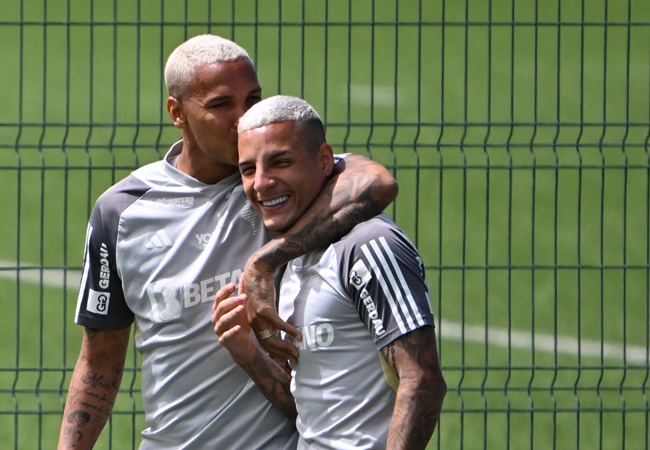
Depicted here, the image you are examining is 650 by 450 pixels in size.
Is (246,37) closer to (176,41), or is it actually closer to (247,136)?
(176,41)

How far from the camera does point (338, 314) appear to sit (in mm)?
3043

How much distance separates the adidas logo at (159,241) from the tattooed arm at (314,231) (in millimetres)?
414

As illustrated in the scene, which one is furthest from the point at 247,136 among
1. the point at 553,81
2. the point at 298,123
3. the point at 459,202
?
the point at 553,81

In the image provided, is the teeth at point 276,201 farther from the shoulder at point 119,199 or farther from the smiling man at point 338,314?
the shoulder at point 119,199

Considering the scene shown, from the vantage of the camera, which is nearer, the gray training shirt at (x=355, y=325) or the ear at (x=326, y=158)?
the gray training shirt at (x=355, y=325)

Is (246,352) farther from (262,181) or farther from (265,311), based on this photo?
(262,181)

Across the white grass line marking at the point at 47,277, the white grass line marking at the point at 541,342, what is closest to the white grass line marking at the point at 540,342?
the white grass line marking at the point at 541,342

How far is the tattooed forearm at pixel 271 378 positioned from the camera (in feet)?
10.9

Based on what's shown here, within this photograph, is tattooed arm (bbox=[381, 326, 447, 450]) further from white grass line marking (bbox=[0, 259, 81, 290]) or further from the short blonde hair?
white grass line marking (bbox=[0, 259, 81, 290])

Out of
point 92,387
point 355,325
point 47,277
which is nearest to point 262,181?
point 355,325

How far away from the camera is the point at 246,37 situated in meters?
15.4

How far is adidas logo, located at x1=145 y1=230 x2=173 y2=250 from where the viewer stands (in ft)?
11.6

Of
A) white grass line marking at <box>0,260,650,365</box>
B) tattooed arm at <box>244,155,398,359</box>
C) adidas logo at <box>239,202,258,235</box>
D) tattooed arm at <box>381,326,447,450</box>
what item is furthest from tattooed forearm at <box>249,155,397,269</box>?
white grass line marking at <box>0,260,650,365</box>

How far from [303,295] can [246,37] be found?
41.6 feet
